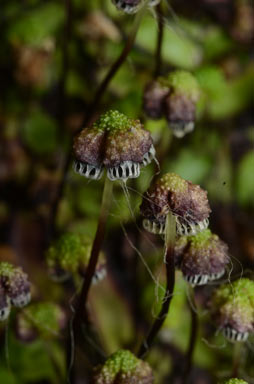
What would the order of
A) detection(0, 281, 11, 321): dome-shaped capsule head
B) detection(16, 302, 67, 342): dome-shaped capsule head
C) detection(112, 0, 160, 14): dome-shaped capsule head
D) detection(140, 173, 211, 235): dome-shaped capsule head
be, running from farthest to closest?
1. detection(16, 302, 67, 342): dome-shaped capsule head
2. detection(112, 0, 160, 14): dome-shaped capsule head
3. detection(0, 281, 11, 321): dome-shaped capsule head
4. detection(140, 173, 211, 235): dome-shaped capsule head

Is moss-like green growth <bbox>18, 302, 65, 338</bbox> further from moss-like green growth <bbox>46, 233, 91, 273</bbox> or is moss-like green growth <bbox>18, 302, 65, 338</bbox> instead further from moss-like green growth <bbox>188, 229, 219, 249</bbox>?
moss-like green growth <bbox>188, 229, 219, 249</bbox>

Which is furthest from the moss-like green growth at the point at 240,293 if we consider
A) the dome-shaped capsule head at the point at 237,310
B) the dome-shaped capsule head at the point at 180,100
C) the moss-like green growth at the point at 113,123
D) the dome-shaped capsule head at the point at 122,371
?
the dome-shaped capsule head at the point at 180,100

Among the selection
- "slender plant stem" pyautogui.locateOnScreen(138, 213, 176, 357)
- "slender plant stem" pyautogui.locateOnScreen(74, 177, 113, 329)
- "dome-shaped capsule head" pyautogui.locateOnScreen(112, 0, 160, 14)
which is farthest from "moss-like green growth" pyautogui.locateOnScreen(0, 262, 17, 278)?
"dome-shaped capsule head" pyautogui.locateOnScreen(112, 0, 160, 14)

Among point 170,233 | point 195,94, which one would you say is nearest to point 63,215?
point 195,94

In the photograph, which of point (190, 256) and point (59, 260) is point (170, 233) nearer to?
point (190, 256)

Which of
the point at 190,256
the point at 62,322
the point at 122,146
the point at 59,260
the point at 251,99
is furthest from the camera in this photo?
the point at 251,99

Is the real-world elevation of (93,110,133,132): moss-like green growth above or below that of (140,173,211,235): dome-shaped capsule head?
above

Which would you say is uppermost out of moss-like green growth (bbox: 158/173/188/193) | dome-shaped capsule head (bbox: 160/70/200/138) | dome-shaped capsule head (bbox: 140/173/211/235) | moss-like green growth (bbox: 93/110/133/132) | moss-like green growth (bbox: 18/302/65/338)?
dome-shaped capsule head (bbox: 160/70/200/138)
